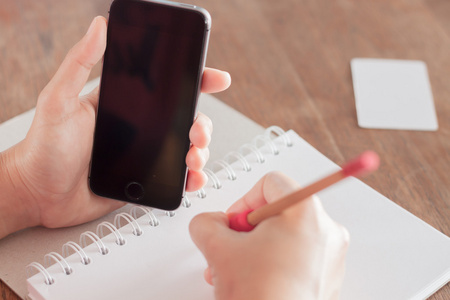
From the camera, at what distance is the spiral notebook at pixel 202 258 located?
0.60 m

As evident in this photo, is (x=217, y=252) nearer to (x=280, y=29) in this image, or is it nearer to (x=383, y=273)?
(x=383, y=273)

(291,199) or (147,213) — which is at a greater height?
(291,199)

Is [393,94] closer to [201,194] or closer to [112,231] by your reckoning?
[201,194]

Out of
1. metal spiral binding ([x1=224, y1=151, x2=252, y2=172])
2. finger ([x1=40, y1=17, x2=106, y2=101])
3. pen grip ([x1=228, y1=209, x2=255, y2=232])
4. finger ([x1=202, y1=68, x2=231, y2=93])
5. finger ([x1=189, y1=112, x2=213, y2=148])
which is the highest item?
finger ([x1=40, y1=17, x2=106, y2=101])

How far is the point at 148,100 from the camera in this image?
69cm

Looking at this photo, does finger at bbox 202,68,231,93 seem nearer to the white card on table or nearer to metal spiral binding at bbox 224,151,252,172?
metal spiral binding at bbox 224,151,252,172

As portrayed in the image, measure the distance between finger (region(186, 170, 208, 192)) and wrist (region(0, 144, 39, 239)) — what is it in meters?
0.18

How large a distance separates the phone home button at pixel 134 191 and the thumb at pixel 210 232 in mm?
159

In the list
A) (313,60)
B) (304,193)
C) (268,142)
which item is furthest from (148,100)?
(313,60)

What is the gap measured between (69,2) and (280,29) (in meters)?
0.40

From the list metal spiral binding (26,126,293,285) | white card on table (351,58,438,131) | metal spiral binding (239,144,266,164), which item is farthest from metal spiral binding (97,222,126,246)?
white card on table (351,58,438,131)

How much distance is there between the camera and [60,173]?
2.24 ft

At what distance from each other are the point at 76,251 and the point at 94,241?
2cm

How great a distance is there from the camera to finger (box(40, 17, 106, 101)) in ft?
2.13
